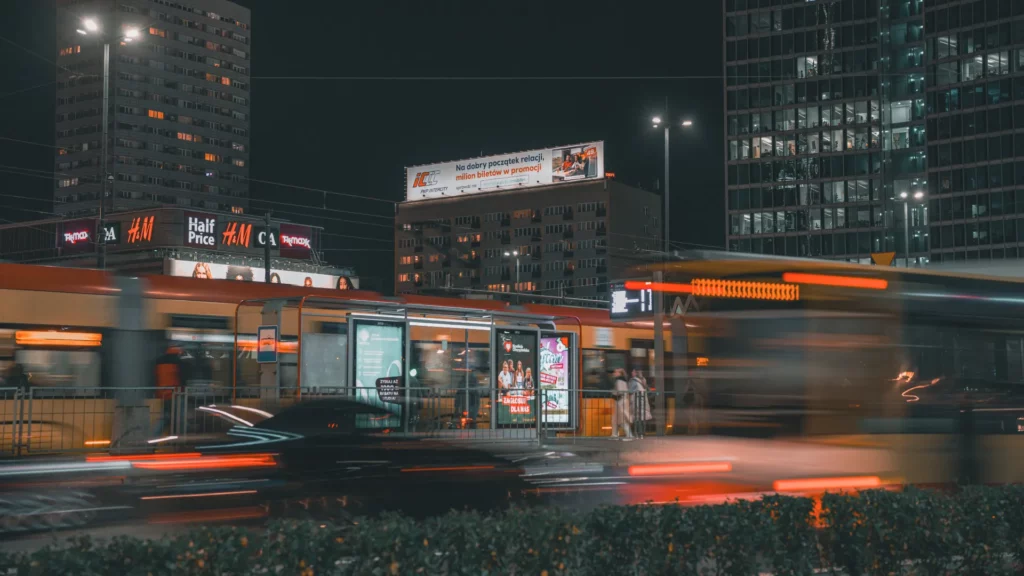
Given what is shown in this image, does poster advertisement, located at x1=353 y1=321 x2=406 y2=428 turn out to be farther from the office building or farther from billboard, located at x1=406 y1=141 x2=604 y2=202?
the office building

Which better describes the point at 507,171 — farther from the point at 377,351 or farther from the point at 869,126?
the point at 377,351

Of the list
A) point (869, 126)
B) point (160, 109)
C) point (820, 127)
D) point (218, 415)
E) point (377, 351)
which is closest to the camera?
point (218, 415)

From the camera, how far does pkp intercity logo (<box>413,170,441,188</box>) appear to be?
389 feet

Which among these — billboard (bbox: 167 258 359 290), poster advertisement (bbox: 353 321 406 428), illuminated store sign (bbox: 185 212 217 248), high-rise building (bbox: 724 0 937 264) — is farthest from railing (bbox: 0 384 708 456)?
high-rise building (bbox: 724 0 937 264)

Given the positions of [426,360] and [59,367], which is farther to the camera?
[426,360]

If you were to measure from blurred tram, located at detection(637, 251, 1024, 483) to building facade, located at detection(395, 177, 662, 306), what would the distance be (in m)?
106

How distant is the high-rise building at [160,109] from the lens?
160 m

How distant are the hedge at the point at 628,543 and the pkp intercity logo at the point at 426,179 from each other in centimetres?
11201

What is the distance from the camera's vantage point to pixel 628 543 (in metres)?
6.37

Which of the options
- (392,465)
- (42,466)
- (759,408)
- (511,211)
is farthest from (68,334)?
(511,211)

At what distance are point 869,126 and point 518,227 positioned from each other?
41362mm

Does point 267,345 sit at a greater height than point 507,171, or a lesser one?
lesser

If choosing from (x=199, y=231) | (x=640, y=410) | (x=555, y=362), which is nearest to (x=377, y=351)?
(x=640, y=410)

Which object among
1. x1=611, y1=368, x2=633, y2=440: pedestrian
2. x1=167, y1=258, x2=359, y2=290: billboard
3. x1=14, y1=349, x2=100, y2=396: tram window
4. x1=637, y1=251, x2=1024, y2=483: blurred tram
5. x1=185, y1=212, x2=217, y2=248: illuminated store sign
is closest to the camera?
x1=637, y1=251, x2=1024, y2=483: blurred tram
